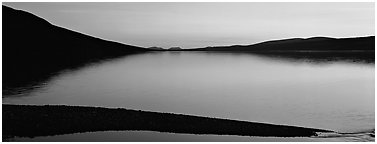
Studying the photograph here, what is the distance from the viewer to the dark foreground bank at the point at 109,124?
27453 mm

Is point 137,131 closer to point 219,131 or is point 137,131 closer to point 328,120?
point 219,131

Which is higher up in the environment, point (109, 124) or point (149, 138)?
point (109, 124)

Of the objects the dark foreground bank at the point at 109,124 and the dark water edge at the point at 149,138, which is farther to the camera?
the dark foreground bank at the point at 109,124

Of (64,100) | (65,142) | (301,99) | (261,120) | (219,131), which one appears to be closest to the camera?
(65,142)

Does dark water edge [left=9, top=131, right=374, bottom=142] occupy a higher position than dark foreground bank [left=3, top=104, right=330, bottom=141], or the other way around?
dark foreground bank [left=3, top=104, right=330, bottom=141]

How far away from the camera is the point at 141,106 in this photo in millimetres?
51344

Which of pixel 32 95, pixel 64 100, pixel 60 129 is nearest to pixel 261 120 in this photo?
pixel 60 129

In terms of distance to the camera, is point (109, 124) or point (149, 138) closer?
point (149, 138)

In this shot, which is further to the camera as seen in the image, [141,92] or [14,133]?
[141,92]

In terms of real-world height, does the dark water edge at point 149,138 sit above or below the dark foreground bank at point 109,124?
below

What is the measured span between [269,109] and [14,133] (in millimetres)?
32029

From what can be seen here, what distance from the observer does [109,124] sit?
29.1 metres

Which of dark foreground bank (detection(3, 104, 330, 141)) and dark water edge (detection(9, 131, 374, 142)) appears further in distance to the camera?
dark foreground bank (detection(3, 104, 330, 141))

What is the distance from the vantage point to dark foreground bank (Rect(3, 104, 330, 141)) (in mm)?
27453
